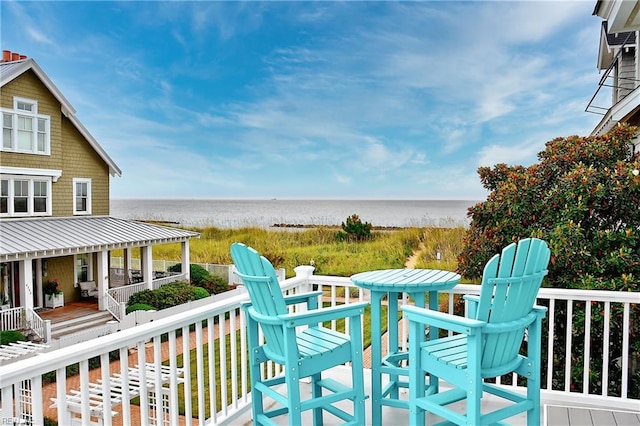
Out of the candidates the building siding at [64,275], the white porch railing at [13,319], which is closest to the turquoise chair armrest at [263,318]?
the white porch railing at [13,319]

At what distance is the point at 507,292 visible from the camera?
7.09 feet

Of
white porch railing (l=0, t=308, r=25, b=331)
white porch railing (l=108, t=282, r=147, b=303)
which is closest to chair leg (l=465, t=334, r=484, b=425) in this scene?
white porch railing (l=0, t=308, r=25, b=331)

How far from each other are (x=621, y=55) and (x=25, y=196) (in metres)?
12.0

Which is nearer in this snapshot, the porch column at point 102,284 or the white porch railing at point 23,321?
the white porch railing at point 23,321

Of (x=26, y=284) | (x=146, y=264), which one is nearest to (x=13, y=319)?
(x=26, y=284)

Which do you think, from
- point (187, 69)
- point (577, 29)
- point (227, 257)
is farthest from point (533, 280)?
point (187, 69)

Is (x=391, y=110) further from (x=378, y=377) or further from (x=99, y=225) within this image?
(x=378, y=377)

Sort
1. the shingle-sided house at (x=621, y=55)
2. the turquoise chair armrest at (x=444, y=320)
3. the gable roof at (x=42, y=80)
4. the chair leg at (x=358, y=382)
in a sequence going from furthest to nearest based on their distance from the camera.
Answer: the gable roof at (x=42, y=80) → the shingle-sided house at (x=621, y=55) → the chair leg at (x=358, y=382) → the turquoise chair armrest at (x=444, y=320)

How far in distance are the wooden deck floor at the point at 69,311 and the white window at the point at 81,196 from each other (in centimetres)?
231

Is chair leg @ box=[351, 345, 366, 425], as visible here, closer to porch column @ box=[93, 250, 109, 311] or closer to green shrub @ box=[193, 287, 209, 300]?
green shrub @ box=[193, 287, 209, 300]

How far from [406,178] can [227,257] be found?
32.0ft

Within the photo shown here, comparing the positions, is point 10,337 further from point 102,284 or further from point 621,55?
point 621,55

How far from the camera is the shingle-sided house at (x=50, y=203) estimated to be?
9.91 meters

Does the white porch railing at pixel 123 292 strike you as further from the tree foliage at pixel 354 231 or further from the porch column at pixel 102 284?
the tree foliage at pixel 354 231
